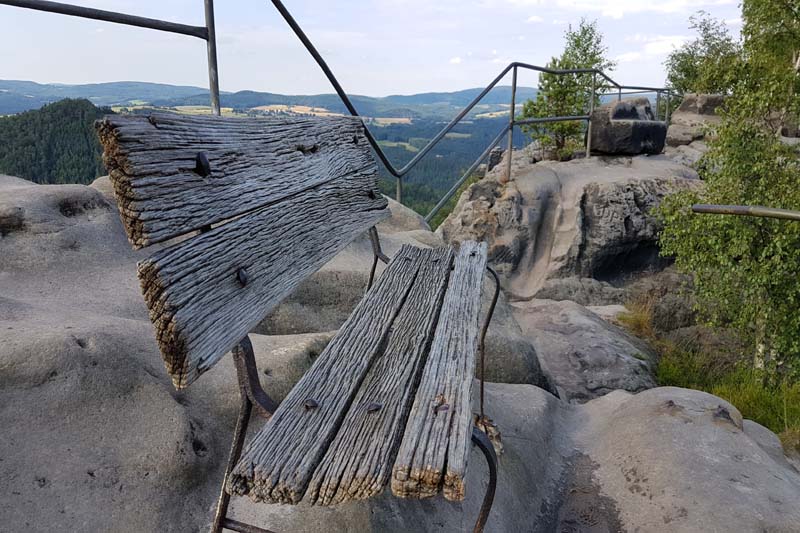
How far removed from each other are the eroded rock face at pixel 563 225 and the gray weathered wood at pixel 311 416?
5596mm

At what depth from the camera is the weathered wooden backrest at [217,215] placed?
1392 mm

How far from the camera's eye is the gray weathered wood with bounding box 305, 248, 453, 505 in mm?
1276

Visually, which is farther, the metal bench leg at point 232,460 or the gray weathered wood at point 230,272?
the metal bench leg at point 232,460

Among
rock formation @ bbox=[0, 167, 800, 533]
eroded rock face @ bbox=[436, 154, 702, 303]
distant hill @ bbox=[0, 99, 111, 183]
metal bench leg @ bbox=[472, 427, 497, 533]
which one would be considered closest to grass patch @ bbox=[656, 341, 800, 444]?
rock formation @ bbox=[0, 167, 800, 533]

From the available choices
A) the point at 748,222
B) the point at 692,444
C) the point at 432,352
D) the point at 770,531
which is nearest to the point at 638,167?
the point at 748,222

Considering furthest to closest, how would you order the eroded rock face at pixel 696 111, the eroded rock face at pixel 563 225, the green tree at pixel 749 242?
the eroded rock face at pixel 696 111
the eroded rock face at pixel 563 225
the green tree at pixel 749 242

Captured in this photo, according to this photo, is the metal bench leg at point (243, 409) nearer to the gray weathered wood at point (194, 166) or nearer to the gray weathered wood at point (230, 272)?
the gray weathered wood at point (230, 272)

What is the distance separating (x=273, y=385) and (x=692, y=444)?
6.59 ft

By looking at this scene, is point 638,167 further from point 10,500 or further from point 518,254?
point 10,500

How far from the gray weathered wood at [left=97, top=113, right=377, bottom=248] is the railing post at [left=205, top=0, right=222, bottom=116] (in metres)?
0.40

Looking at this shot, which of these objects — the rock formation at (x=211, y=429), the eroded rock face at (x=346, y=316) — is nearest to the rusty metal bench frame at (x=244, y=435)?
the rock formation at (x=211, y=429)

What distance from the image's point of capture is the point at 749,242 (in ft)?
18.4

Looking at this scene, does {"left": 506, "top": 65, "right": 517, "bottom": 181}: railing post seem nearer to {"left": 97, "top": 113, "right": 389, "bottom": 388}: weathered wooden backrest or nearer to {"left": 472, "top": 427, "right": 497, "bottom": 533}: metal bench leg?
{"left": 97, "top": 113, "right": 389, "bottom": 388}: weathered wooden backrest

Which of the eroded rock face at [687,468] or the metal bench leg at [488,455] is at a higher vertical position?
the metal bench leg at [488,455]
